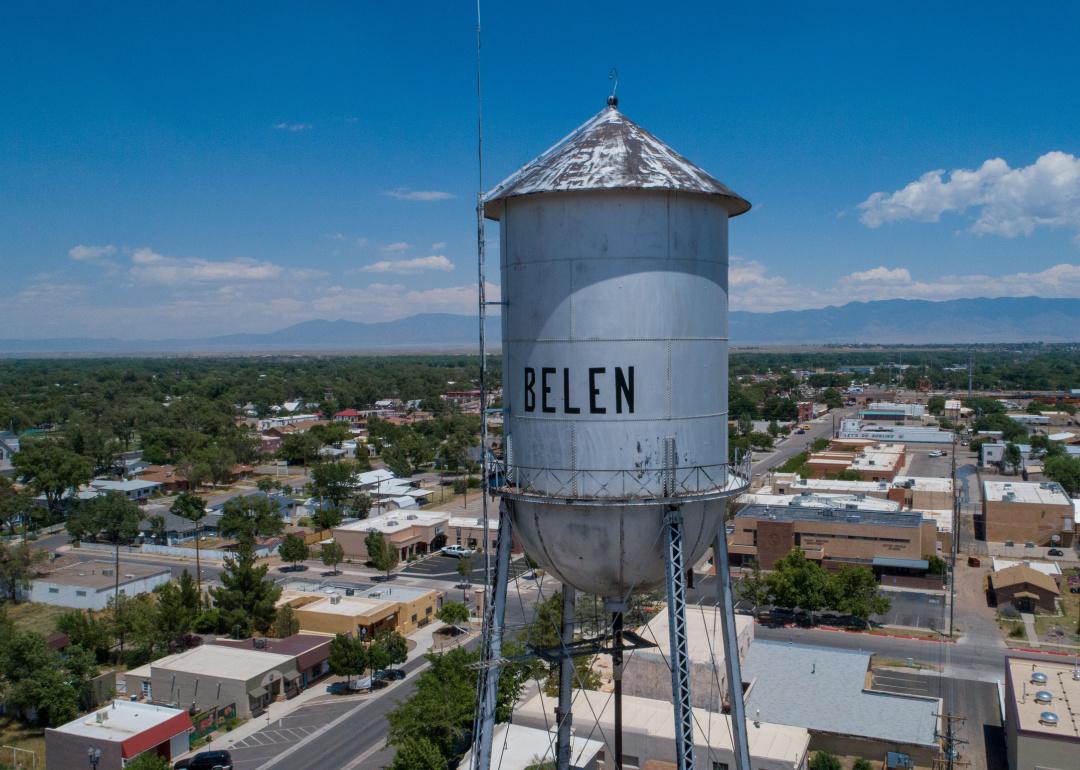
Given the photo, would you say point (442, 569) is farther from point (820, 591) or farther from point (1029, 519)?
point (1029, 519)

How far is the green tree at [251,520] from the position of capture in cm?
Result: 5338

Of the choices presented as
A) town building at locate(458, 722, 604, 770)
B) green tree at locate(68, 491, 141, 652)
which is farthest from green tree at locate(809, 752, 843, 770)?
green tree at locate(68, 491, 141, 652)

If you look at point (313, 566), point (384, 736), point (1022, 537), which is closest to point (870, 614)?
point (1022, 537)

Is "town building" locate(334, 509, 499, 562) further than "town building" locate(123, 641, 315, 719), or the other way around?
"town building" locate(334, 509, 499, 562)

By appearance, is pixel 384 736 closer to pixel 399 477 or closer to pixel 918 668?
pixel 918 668

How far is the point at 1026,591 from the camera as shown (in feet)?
137

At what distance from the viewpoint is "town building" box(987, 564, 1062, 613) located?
4147cm

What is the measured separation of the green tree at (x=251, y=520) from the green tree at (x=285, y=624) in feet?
55.6

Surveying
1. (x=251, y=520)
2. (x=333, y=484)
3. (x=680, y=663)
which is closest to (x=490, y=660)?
(x=680, y=663)

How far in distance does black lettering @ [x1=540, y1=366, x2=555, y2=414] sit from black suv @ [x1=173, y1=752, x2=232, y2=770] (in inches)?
776

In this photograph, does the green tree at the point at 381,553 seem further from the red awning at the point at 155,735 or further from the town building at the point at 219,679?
the red awning at the point at 155,735

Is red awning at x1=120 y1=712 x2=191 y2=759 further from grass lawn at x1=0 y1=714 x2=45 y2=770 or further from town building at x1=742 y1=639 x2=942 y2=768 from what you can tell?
town building at x1=742 y1=639 x2=942 y2=768

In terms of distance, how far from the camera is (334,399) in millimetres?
131375

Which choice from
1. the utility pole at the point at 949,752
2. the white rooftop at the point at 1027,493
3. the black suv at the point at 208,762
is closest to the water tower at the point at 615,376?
the utility pole at the point at 949,752
